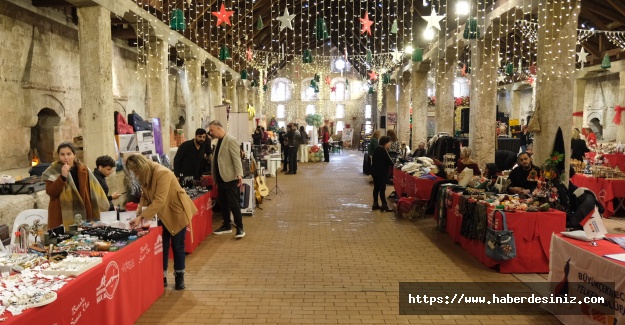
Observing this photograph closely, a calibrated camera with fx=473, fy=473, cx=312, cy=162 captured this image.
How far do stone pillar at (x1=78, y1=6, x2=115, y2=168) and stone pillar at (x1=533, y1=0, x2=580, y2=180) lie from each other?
6867 mm

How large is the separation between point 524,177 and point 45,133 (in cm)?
911

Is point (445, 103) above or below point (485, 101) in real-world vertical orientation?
above

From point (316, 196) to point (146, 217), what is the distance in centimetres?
640

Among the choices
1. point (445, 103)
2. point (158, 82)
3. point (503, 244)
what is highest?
point (158, 82)

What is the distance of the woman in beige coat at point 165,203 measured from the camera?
393 cm

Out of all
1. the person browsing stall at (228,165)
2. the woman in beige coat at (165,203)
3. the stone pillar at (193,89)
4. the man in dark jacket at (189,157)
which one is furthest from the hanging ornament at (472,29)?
the stone pillar at (193,89)

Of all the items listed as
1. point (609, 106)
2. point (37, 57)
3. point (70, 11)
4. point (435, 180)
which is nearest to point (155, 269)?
point (435, 180)

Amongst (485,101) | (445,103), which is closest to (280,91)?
(445,103)

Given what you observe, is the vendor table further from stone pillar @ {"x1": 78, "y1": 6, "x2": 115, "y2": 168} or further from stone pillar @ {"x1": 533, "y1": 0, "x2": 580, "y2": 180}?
stone pillar @ {"x1": 78, "y1": 6, "x2": 115, "y2": 168}

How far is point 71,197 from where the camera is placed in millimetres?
4242

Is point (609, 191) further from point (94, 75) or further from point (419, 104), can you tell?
point (94, 75)

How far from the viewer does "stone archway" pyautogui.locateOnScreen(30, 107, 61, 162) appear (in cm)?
980

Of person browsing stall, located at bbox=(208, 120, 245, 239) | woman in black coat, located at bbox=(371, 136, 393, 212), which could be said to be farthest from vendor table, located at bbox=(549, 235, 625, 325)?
woman in black coat, located at bbox=(371, 136, 393, 212)

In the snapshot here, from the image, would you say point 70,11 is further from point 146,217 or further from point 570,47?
point 570,47
